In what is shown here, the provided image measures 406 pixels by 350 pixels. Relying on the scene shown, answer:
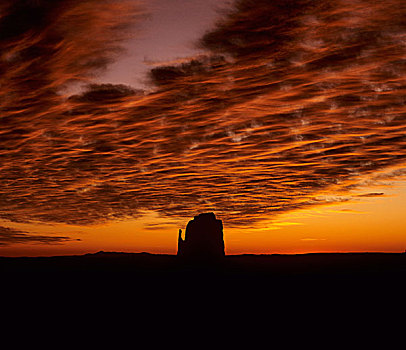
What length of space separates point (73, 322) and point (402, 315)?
1997 cm

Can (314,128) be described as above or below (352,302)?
above

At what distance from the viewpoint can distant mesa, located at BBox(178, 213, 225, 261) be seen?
10562 centimetres

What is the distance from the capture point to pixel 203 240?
107000 millimetres

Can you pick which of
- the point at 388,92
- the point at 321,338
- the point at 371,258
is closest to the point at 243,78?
the point at 388,92

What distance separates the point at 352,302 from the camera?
113 ft

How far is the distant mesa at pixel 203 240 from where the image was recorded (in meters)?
106

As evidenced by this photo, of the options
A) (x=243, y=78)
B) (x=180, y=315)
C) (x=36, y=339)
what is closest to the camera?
(x=243, y=78)

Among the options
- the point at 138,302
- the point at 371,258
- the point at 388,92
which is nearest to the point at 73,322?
the point at 138,302

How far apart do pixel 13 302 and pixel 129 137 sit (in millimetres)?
19819

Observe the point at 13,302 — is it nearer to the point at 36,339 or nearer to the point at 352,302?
the point at 36,339

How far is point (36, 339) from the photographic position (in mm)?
17078

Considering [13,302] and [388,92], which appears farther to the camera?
[13,302]

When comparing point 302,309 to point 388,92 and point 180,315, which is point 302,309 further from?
point 388,92

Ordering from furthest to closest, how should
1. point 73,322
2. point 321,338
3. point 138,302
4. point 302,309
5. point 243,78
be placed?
point 138,302 → point 302,309 → point 73,322 → point 321,338 → point 243,78
